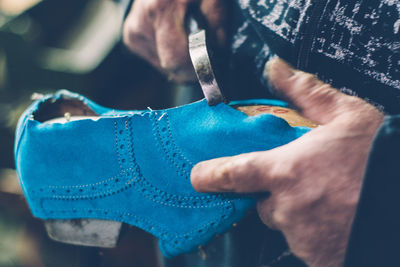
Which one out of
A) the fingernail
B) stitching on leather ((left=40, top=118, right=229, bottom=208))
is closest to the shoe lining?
stitching on leather ((left=40, top=118, right=229, bottom=208))

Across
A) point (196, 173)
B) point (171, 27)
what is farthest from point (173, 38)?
point (196, 173)

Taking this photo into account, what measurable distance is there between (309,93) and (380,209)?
162 millimetres

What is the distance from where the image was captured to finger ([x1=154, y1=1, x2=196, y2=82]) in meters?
0.63

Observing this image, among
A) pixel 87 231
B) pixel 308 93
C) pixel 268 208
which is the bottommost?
pixel 87 231

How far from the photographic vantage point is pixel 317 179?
1.02 feet

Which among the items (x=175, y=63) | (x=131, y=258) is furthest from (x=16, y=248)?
(x=175, y=63)

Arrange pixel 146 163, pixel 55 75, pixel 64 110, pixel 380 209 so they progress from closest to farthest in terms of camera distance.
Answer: pixel 380 209 < pixel 146 163 < pixel 64 110 < pixel 55 75

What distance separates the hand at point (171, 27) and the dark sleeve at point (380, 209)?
404mm

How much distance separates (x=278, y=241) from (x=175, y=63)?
428mm

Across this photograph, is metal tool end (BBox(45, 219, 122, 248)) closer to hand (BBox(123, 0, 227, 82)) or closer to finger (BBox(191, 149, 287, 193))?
finger (BBox(191, 149, 287, 193))

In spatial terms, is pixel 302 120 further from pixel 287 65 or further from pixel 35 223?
pixel 35 223

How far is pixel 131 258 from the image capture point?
0.69 metres

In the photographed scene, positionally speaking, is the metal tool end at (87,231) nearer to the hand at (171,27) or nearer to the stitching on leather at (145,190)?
the stitching on leather at (145,190)

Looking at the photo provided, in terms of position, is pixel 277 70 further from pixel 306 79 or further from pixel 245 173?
pixel 245 173
